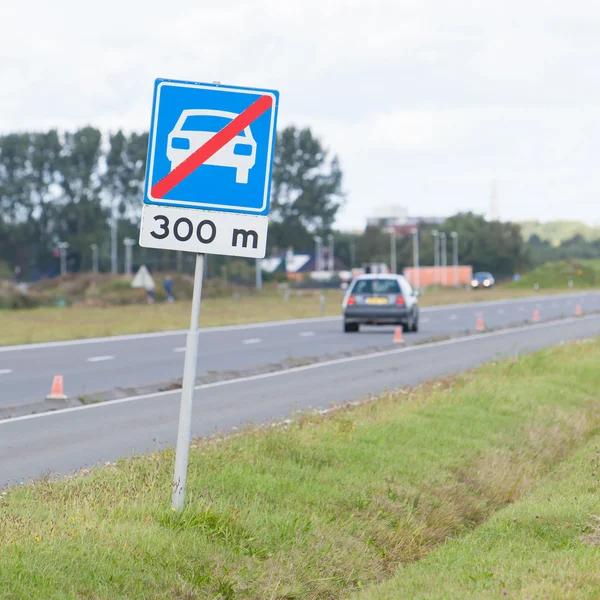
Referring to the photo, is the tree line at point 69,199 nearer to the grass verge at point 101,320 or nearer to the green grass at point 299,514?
the grass verge at point 101,320

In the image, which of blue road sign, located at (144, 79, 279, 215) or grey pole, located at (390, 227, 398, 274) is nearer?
blue road sign, located at (144, 79, 279, 215)

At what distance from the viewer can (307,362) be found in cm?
2584

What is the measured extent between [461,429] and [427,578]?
637 cm

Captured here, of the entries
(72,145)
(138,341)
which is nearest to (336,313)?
(138,341)

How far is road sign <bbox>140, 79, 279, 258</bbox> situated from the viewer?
7.82 m

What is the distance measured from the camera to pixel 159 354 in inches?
1113

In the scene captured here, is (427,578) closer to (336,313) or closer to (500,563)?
(500,563)

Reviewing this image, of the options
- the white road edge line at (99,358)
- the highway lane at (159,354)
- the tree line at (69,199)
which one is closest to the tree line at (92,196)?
the tree line at (69,199)

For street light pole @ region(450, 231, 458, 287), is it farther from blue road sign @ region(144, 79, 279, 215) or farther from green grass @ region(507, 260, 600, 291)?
blue road sign @ region(144, 79, 279, 215)

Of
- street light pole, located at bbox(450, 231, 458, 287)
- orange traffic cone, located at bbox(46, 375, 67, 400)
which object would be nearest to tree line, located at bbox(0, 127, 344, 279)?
street light pole, located at bbox(450, 231, 458, 287)

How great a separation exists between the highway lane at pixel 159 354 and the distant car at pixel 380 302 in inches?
20.6

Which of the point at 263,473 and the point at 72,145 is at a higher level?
the point at 72,145

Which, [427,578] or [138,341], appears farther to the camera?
[138,341]

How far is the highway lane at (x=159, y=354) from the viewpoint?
68.5 feet
